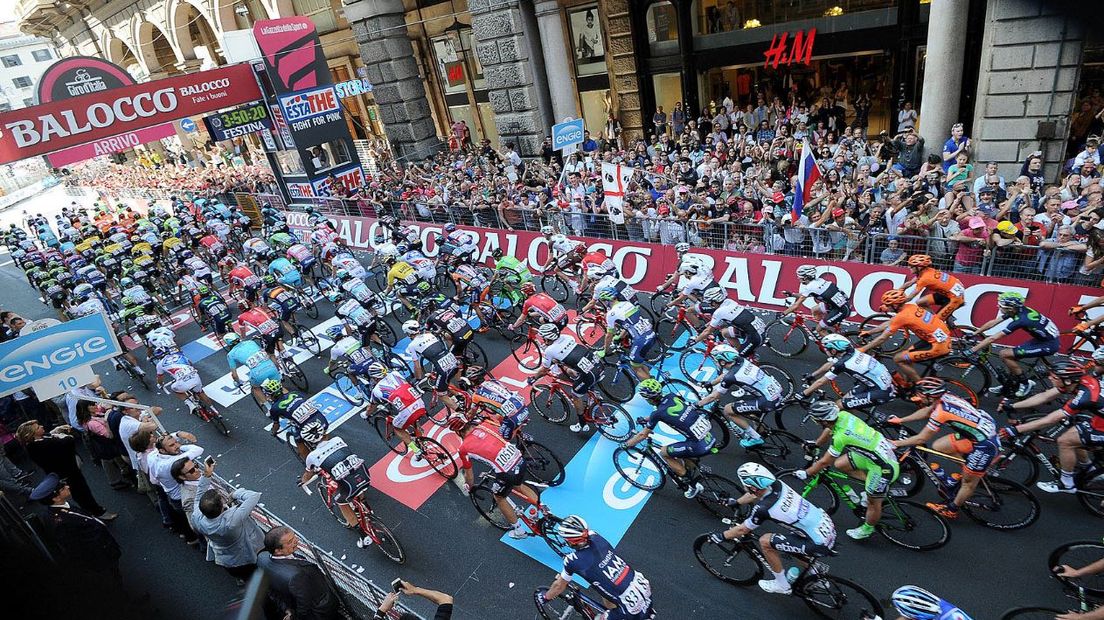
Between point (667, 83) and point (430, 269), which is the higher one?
point (667, 83)

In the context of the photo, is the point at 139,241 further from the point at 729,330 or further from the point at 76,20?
the point at 76,20

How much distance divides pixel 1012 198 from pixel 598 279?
7393 millimetres

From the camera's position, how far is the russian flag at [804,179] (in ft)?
37.7

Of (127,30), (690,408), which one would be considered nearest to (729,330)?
(690,408)

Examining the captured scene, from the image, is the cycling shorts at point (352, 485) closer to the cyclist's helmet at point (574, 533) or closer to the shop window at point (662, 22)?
the cyclist's helmet at point (574, 533)

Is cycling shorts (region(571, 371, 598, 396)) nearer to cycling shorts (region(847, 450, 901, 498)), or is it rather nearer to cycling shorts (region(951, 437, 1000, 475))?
cycling shorts (region(847, 450, 901, 498))

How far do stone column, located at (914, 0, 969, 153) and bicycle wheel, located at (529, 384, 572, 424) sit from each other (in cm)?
1191

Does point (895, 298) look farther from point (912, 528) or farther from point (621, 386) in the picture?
point (621, 386)

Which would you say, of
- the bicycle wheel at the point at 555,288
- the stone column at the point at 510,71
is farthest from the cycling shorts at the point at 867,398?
the stone column at the point at 510,71

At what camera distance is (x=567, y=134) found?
53.4ft

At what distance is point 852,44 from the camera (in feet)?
60.6

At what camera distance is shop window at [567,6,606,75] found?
76.3 feet

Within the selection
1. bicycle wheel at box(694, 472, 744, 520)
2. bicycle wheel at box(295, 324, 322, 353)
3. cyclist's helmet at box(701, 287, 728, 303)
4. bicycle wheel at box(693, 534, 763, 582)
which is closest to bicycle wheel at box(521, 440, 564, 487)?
bicycle wheel at box(694, 472, 744, 520)

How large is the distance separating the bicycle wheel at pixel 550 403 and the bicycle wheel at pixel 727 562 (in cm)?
335
